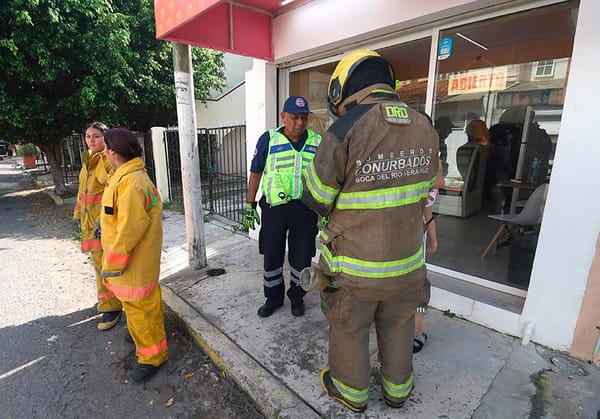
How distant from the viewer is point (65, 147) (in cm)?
1519

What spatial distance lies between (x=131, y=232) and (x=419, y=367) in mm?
2137

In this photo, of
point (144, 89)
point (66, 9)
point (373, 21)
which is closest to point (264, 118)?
point (373, 21)

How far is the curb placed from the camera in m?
1.98

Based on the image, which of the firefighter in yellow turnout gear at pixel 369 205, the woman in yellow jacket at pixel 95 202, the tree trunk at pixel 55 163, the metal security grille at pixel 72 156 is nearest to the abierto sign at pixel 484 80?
the firefighter in yellow turnout gear at pixel 369 205

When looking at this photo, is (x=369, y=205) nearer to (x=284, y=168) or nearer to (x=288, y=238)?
(x=284, y=168)

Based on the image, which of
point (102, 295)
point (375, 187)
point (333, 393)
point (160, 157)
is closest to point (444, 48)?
point (375, 187)

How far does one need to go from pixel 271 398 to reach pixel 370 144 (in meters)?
1.67

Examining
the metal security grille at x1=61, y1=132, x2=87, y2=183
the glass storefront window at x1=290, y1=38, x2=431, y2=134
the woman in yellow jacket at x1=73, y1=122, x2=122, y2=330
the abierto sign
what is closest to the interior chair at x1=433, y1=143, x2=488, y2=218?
the abierto sign

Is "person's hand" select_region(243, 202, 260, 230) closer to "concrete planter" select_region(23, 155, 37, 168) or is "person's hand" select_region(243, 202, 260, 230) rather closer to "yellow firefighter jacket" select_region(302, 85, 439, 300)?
"yellow firefighter jacket" select_region(302, 85, 439, 300)

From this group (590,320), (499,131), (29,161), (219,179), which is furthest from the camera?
(29,161)

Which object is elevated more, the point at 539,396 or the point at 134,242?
the point at 134,242

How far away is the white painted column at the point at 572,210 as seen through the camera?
6.63 ft

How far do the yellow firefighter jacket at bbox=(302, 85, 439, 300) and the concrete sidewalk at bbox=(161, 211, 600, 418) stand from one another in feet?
2.85

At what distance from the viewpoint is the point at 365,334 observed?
1778mm
